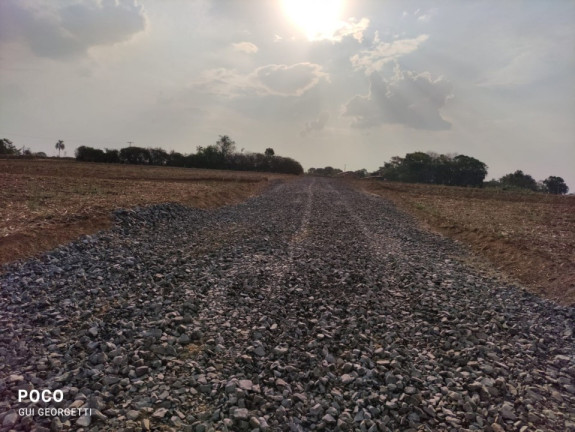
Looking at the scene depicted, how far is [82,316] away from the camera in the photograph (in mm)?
6848

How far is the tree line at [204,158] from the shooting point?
316ft

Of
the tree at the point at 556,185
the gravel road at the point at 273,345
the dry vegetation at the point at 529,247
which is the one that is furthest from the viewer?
the tree at the point at 556,185

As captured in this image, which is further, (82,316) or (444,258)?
(444,258)

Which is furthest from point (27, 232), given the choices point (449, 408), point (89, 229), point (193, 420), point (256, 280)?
point (449, 408)

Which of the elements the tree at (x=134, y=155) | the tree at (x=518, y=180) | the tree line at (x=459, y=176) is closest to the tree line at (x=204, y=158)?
the tree at (x=134, y=155)

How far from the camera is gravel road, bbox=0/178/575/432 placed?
15.5ft

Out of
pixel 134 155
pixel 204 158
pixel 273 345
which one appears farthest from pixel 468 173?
pixel 273 345

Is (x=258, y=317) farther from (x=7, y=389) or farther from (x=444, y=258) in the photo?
(x=444, y=258)

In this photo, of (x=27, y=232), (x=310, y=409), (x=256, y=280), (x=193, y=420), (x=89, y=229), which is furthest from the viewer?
(x=89, y=229)

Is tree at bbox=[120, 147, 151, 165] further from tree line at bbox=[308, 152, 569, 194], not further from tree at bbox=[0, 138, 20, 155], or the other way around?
tree line at bbox=[308, 152, 569, 194]

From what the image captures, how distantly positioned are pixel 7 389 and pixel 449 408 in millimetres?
6125

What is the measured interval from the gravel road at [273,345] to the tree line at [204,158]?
96473 millimetres

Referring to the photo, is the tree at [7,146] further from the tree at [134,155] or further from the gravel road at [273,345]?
the gravel road at [273,345]

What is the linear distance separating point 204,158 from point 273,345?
106 metres
